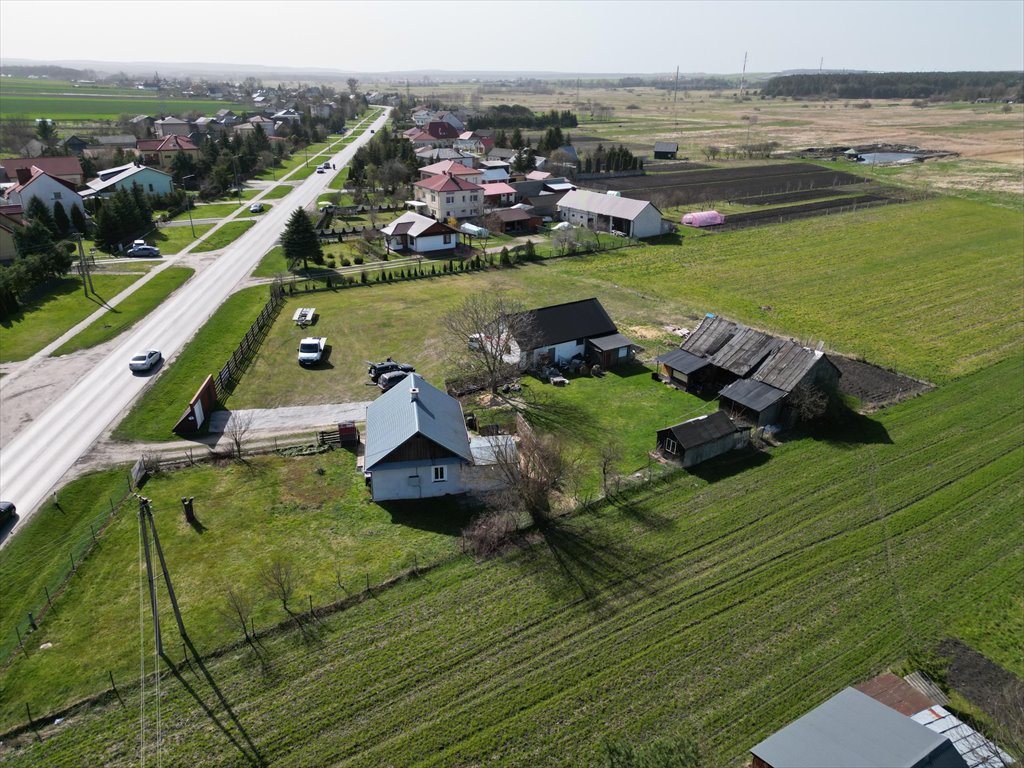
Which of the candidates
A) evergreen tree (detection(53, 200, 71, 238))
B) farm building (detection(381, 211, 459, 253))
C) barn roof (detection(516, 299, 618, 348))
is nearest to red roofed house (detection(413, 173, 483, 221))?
farm building (detection(381, 211, 459, 253))

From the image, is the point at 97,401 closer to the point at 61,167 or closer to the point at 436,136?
the point at 61,167

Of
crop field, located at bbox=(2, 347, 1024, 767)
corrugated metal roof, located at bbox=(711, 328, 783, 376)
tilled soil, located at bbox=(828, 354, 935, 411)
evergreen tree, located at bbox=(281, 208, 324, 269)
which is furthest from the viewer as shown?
evergreen tree, located at bbox=(281, 208, 324, 269)

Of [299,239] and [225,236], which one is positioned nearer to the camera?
[299,239]

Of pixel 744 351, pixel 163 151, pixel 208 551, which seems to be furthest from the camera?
pixel 163 151

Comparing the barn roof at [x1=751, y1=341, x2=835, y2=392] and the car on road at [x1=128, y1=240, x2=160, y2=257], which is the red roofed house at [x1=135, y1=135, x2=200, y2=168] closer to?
the car on road at [x1=128, y1=240, x2=160, y2=257]

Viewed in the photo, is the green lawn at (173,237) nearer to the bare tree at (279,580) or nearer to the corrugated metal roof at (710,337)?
the bare tree at (279,580)

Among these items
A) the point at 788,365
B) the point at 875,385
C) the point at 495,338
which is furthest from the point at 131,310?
the point at 875,385
